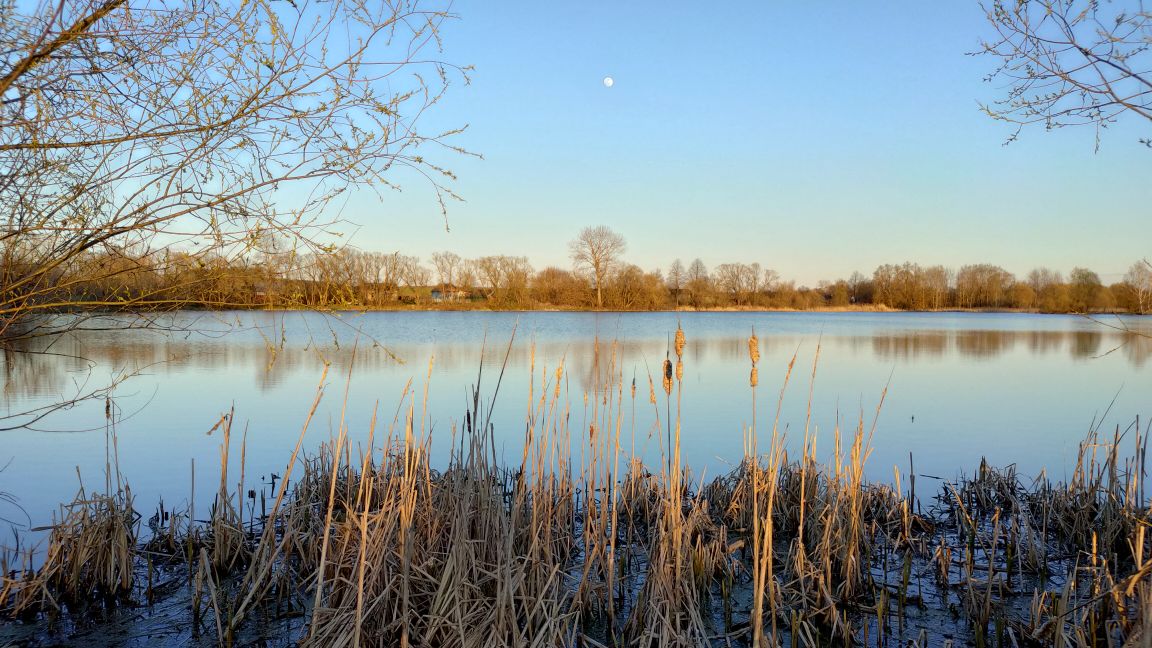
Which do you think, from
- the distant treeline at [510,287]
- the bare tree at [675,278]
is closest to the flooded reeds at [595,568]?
the distant treeline at [510,287]

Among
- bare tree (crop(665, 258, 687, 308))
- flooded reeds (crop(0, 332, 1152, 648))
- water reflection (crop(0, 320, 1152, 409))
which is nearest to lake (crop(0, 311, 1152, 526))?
water reflection (crop(0, 320, 1152, 409))

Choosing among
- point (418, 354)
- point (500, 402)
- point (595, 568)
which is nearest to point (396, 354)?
point (418, 354)

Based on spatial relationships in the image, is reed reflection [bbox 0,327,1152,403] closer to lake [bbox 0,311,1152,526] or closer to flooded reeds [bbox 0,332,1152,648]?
lake [bbox 0,311,1152,526]

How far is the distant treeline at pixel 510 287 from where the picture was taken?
10.1ft

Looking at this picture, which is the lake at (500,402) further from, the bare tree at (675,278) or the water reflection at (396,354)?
the bare tree at (675,278)

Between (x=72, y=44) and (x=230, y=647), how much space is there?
2.79 metres

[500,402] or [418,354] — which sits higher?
[418,354]

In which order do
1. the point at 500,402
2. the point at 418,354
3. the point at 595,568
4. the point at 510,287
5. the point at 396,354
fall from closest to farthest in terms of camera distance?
1. the point at 595,568
2. the point at 500,402
3. the point at 396,354
4. the point at 418,354
5. the point at 510,287

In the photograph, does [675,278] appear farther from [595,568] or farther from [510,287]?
[595,568]

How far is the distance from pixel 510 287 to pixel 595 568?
41400 millimetres

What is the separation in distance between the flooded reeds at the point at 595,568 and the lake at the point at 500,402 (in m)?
0.68

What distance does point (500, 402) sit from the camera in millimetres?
11344

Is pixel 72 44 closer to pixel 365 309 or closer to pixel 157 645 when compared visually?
pixel 365 309

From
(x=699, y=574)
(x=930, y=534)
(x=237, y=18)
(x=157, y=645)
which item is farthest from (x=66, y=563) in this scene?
(x=930, y=534)
